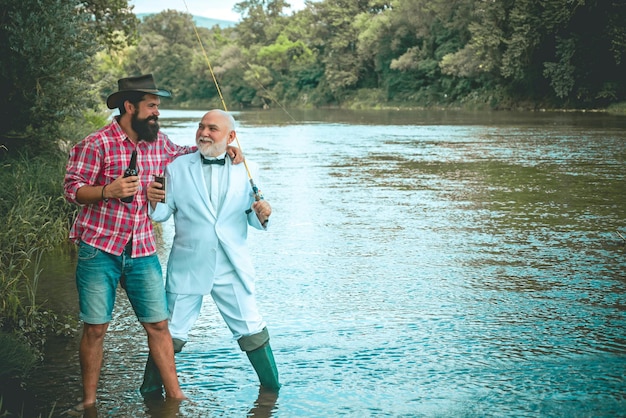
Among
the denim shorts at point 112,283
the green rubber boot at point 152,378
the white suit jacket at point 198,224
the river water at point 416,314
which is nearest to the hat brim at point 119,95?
the white suit jacket at point 198,224

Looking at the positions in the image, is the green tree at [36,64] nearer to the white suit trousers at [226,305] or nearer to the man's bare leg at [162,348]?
the white suit trousers at [226,305]

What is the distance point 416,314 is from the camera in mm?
7742

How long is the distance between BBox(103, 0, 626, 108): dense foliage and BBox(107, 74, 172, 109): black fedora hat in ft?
4.01

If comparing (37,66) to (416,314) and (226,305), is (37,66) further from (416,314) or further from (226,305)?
(226,305)

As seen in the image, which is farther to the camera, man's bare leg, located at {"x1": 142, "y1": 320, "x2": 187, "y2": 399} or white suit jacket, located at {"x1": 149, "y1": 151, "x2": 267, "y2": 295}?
white suit jacket, located at {"x1": 149, "y1": 151, "x2": 267, "y2": 295}

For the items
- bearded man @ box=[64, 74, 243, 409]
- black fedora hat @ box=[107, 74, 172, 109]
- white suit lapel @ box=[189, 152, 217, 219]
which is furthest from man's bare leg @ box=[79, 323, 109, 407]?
black fedora hat @ box=[107, 74, 172, 109]

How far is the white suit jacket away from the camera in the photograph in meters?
5.45

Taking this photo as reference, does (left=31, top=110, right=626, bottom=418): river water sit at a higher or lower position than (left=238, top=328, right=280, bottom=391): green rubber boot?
lower

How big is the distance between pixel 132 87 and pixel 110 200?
0.66 m

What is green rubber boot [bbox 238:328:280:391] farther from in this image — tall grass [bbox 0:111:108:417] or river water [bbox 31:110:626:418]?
tall grass [bbox 0:111:108:417]

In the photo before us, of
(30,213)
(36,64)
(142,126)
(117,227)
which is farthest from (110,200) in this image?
(36,64)

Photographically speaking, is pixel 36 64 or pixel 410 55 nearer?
pixel 36 64

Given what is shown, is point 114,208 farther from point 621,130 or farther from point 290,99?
point 290,99

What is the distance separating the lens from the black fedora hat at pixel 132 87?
17.3ft
